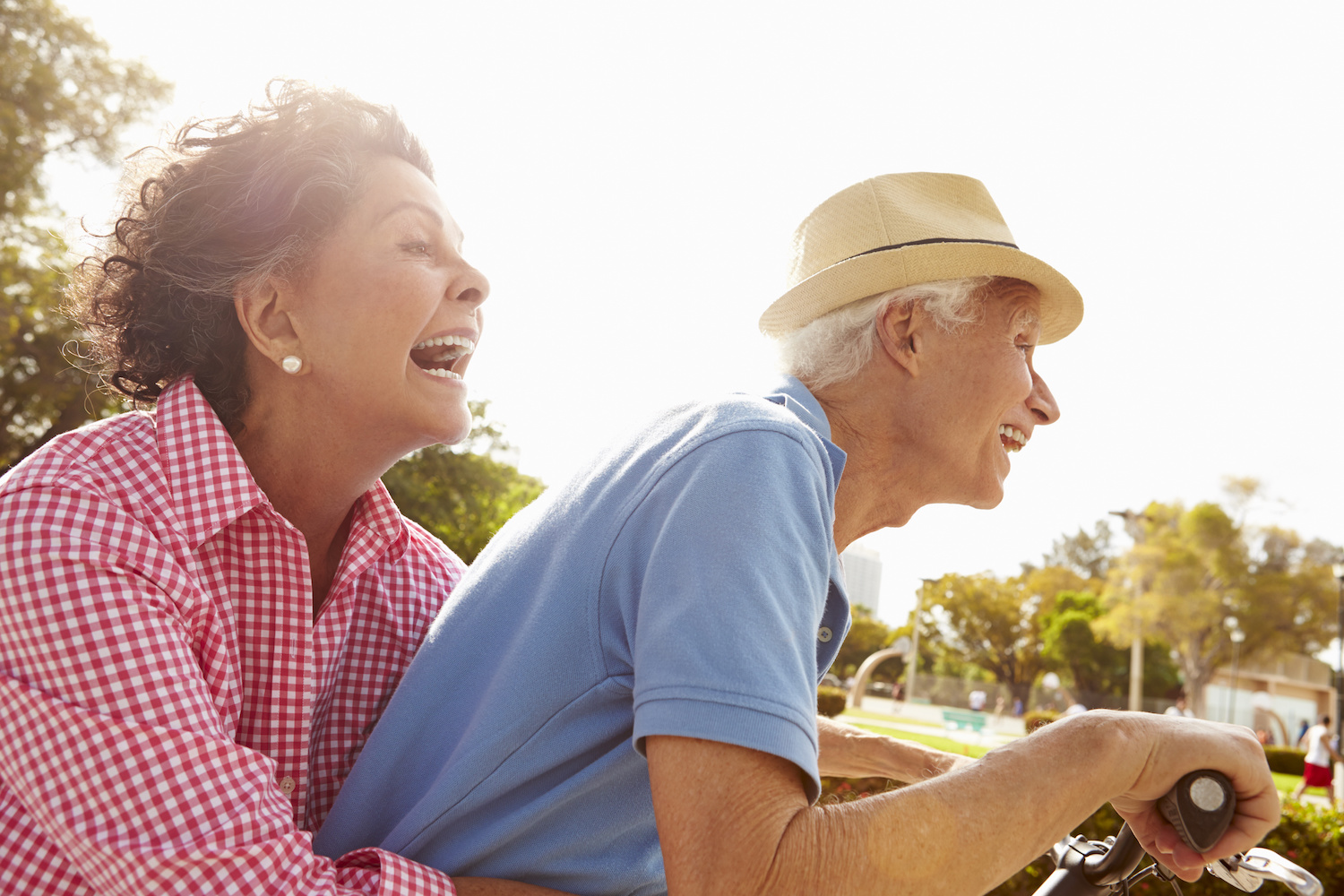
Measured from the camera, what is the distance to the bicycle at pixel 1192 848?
152 centimetres

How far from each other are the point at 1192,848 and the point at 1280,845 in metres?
6.90

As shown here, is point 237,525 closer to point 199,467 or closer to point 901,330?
point 199,467

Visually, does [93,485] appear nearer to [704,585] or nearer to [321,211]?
[321,211]

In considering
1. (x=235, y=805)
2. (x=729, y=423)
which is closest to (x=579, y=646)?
(x=729, y=423)

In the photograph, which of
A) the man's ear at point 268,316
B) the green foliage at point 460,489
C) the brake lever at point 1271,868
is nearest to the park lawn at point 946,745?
the brake lever at point 1271,868

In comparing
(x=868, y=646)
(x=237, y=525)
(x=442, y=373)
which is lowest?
(x=868, y=646)

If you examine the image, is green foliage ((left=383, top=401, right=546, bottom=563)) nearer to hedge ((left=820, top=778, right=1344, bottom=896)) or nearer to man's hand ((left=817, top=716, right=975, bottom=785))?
hedge ((left=820, top=778, right=1344, bottom=896))

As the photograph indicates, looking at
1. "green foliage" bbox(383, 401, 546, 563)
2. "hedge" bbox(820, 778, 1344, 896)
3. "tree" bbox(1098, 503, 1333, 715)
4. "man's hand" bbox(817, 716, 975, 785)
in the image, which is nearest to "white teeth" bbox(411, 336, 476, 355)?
"man's hand" bbox(817, 716, 975, 785)

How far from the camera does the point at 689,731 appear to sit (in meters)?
1.15

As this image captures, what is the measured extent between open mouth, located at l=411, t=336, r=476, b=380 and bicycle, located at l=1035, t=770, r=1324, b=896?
163 centimetres

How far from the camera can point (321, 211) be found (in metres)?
1.97

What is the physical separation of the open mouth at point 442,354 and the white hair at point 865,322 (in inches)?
32.8

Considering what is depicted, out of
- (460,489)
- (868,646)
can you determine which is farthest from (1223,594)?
(460,489)

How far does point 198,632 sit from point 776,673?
3.44 feet
